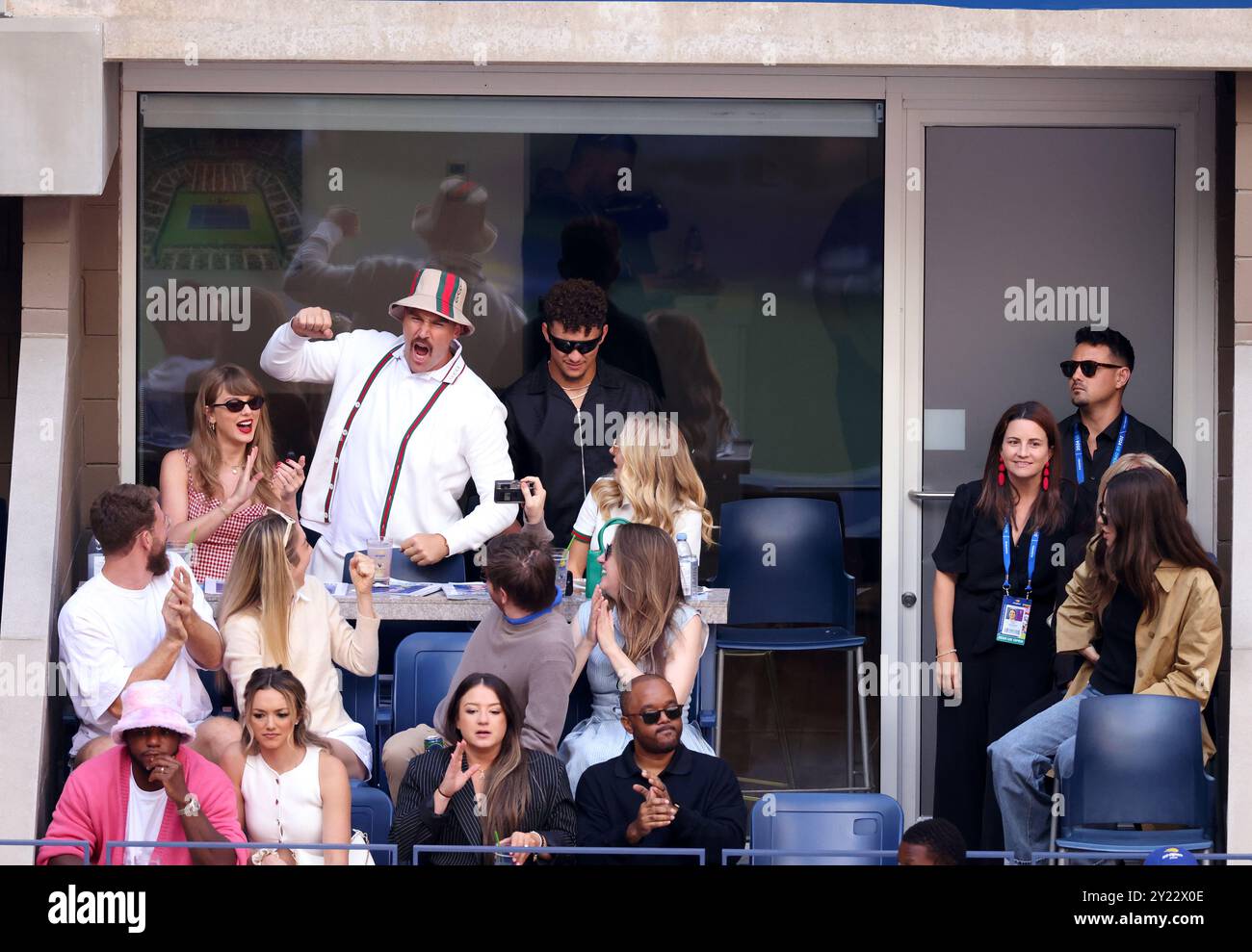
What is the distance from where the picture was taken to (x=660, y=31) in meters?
7.05

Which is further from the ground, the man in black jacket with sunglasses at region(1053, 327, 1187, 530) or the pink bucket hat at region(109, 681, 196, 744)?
the man in black jacket with sunglasses at region(1053, 327, 1187, 530)

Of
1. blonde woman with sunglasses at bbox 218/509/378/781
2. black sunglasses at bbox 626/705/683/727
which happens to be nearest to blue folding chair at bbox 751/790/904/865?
black sunglasses at bbox 626/705/683/727

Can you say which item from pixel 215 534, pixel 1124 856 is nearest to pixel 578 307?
pixel 215 534

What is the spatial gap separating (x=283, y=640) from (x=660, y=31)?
2754 millimetres

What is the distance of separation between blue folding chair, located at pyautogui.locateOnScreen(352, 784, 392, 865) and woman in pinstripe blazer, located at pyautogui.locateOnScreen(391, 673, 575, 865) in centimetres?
34

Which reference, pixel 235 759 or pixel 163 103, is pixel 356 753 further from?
pixel 163 103

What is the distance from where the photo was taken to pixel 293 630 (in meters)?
6.34

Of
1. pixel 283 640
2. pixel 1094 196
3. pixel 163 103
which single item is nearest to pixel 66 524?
pixel 283 640

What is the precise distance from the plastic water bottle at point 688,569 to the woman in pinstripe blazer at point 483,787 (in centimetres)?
134

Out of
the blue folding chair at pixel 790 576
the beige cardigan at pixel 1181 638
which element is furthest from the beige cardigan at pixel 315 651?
the beige cardigan at pixel 1181 638

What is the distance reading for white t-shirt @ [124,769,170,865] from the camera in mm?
5543

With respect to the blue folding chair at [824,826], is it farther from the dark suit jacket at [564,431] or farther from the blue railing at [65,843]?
the dark suit jacket at [564,431]

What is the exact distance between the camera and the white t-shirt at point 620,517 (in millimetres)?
7289

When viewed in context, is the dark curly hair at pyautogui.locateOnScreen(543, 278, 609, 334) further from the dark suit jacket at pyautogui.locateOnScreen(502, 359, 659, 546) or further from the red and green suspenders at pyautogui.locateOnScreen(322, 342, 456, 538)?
the red and green suspenders at pyautogui.locateOnScreen(322, 342, 456, 538)
